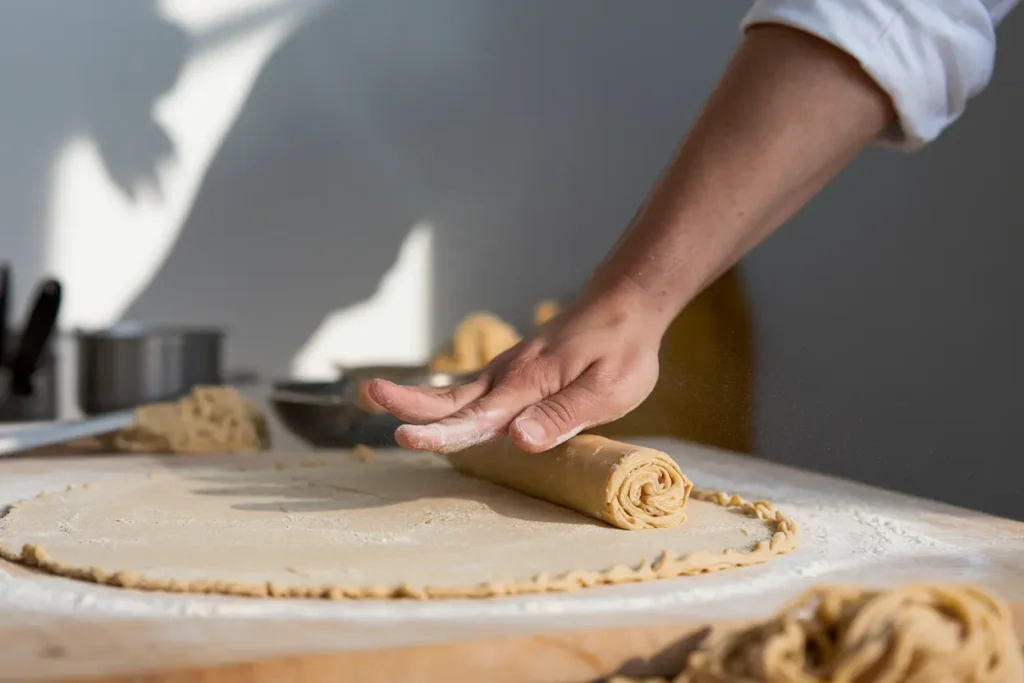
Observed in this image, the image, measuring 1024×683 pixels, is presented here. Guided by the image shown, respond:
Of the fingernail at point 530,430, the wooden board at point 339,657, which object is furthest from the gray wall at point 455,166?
the wooden board at point 339,657

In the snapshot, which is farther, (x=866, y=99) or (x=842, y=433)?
(x=842, y=433)

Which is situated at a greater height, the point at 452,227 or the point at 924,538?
the point at 452,227

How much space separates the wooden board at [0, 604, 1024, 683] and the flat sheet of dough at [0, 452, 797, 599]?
11 cm

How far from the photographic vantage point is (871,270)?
7.59 ft

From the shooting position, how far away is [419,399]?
4.02 feet

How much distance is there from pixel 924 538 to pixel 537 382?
47 centimetres

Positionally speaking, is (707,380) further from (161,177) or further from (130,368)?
(161,177)

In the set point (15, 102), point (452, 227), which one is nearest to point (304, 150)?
point (452, 227)

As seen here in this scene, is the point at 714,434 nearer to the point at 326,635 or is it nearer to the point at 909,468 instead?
the point at 909,468

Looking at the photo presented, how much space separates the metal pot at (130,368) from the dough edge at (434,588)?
53.0 inches

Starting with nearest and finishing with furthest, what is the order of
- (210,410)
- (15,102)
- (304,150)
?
(210,410) < (15,102) < (304,150)

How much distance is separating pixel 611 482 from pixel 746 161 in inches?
17.6

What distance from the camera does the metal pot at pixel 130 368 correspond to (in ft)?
7.39

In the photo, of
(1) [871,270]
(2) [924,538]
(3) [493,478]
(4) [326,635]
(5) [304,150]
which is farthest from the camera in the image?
(5) [304,150]
